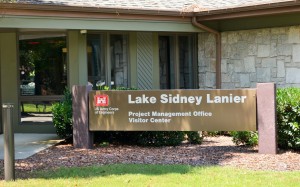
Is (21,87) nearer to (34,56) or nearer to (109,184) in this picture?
(34,56)

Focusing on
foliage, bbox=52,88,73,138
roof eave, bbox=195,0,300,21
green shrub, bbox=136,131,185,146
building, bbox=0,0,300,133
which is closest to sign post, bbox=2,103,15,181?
foliage, bbox=52,88,73,138

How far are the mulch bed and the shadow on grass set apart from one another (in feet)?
1.18

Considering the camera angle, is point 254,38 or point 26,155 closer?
point 26,155

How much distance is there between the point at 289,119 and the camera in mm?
9141

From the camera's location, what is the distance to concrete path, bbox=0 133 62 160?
9.79 metres

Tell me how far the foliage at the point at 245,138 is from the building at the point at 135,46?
9.02ft

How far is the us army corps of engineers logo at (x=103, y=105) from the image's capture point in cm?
1006

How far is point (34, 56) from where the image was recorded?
41.8 ft

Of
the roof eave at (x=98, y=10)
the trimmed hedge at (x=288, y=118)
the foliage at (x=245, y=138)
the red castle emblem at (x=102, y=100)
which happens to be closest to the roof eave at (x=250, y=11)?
the roof eave at (x=98, y=10)

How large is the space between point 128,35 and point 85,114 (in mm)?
3748

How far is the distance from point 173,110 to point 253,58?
402cm

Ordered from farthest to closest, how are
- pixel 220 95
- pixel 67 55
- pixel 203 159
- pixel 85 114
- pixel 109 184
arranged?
pixel 67 55, pixel 85 114, pixel 220 95, pixel 203 159, pixel 109 184

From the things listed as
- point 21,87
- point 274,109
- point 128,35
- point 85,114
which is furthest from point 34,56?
point 274,109

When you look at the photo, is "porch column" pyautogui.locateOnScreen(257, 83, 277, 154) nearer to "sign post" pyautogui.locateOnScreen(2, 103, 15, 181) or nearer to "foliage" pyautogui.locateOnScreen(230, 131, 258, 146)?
"foliage" pyautogui.locateOnScreen(230, 131, 258, 146)
